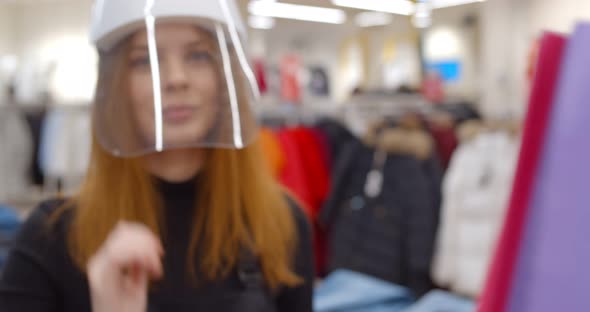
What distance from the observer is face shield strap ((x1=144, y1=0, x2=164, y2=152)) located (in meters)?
0.64

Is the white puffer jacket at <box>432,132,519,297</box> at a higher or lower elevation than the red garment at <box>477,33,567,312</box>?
lower

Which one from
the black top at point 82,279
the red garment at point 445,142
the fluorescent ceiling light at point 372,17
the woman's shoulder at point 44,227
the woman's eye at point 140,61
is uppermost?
the fluorescent ceiling light at point 372,17

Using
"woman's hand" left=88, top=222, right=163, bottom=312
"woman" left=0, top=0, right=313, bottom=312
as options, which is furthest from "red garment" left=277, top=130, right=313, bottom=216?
"woman's hand" left=88, top=222, right=163, bottom=312

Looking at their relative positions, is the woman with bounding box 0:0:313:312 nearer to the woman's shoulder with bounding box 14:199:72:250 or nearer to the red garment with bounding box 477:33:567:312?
the woman's shoulder with bounding box 14:199:72:250

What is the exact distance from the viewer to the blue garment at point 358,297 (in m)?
1.21

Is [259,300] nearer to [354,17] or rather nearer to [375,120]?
[354,17]

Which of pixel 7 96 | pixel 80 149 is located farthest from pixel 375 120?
pixel 7 96

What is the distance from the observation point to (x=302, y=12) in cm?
61

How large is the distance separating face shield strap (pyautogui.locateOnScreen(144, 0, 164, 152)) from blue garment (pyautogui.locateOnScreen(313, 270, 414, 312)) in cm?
63

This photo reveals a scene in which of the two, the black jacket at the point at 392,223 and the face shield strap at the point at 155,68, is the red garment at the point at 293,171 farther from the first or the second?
the face shield strap at the point at 155,68

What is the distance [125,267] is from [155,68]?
0.91 feet

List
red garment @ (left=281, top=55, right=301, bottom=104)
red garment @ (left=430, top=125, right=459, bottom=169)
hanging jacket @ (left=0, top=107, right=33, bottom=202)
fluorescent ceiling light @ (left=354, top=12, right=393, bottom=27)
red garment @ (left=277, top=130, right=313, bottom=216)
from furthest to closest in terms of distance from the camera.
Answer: red garment @ (left=281, top=55, right=301, bottom=104), hanging jacket @ (left=0, top=107, right=33, bottom=202), red garment @ (left=430, top=125, right=459, bottom=169), red garment @ (left=277, top=130, right=313, bottom=216), fluorescent ceiling light @ (left=354, top=12, right=393, bottom=27)

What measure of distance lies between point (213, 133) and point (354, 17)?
0.20 meters

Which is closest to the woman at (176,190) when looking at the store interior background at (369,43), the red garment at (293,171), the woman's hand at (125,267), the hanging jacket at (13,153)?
the store interior background at (369,43)
